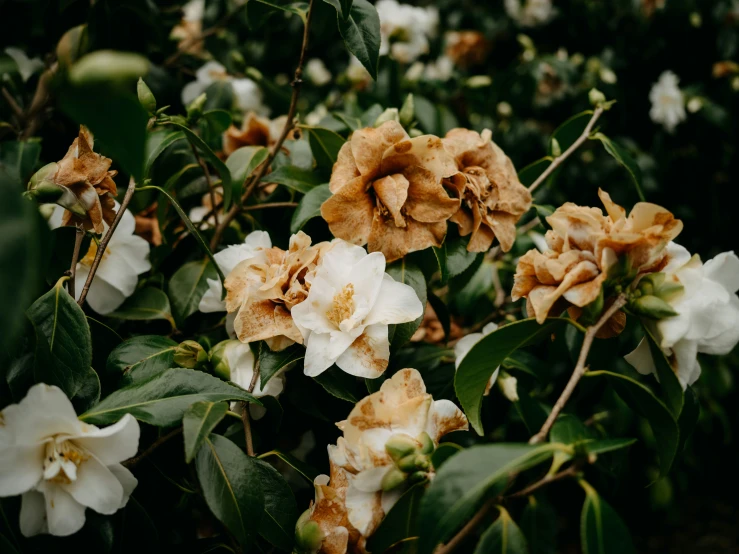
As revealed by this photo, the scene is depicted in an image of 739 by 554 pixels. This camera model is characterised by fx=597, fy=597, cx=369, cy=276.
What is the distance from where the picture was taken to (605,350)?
94 centimetres

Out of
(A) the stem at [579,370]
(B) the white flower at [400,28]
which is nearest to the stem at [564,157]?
(A) the stem at [579,370]

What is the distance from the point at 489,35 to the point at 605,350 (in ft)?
6.18

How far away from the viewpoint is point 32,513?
25.4 inches

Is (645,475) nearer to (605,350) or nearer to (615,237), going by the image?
(605,350)

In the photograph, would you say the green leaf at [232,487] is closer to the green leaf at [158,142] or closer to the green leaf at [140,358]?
the green leaf at [140,358]

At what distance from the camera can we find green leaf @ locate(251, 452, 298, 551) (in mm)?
743

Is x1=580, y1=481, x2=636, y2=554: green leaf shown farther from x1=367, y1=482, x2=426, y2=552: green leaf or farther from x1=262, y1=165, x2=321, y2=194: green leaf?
x1=262, y1=165, x2=321, y2=194: green leaf

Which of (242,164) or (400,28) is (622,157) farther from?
(400,28)

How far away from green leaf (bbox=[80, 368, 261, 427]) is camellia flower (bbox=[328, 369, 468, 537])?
0.42 ft

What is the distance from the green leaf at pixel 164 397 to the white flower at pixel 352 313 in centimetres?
11

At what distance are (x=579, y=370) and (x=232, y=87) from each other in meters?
1.10

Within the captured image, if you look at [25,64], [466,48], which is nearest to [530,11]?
[466,48]

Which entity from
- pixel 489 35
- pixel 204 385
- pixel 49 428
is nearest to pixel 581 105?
pixel 489 35

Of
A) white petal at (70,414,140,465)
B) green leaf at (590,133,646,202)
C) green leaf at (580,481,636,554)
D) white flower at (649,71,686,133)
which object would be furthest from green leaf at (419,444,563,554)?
white flower at (649,71,686,133)
